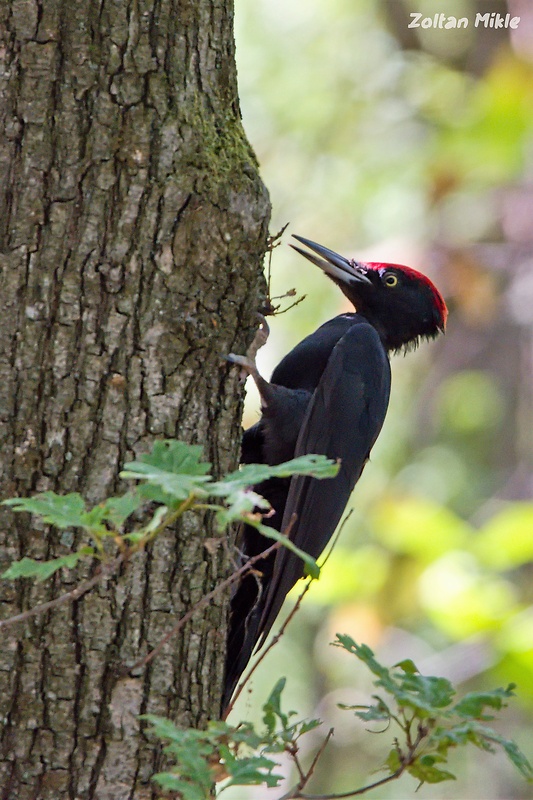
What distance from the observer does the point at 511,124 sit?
542cm

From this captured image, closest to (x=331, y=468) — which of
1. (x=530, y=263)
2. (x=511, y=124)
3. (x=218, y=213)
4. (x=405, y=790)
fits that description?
(x=218, y=213)

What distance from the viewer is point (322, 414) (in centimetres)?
316

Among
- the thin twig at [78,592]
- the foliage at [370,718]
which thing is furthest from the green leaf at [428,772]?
the thin twig at [78,592]

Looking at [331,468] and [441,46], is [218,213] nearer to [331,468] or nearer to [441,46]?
[331,468]

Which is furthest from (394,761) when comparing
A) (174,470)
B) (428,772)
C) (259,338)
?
(259,338)

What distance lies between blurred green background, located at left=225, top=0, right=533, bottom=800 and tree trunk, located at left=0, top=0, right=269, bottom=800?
3.67 meters

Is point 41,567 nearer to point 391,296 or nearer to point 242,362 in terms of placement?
point 242,362

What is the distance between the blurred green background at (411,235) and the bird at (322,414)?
2.10 metres

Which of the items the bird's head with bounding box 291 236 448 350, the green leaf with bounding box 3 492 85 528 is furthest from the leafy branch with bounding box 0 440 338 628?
the bird's head with bounding box 291 236 448 350

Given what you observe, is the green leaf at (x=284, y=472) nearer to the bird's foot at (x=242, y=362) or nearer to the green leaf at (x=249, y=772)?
the green leaf at (x=249, y=772)

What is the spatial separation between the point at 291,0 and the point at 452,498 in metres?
4.36

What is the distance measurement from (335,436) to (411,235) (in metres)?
3.88

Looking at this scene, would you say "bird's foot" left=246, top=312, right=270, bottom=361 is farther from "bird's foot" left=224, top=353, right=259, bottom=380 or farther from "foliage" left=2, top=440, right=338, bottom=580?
"foliage" left=2, top=440, right=338, bottom=580

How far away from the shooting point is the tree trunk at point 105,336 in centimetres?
177
